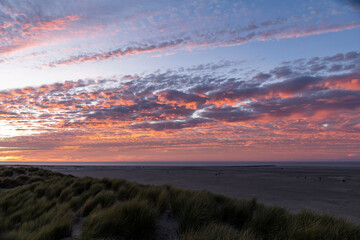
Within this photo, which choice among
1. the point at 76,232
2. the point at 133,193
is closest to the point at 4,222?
the point at 76,232

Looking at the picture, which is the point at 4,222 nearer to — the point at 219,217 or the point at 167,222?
the point at 167,222

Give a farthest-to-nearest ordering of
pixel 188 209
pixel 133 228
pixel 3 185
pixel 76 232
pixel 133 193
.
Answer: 1. pixel 3 185
2. pixel 133 193
3. pixel 188 209
4. pixel 76 232
5. pixel 133 228

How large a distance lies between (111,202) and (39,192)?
613cm

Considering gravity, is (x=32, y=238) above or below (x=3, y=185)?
above

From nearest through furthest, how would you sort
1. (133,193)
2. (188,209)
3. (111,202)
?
(188,209) → (111,202) → (133,193)

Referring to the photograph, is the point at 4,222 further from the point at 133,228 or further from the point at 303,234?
the point at 303,234

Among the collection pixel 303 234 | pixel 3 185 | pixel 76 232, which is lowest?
pixel 3 185

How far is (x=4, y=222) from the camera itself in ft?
21.7

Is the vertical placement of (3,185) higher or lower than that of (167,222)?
lower

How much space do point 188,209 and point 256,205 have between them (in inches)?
89.9

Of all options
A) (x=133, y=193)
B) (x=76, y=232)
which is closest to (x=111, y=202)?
(x=133, y=193)

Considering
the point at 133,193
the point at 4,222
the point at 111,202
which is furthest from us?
the point at 133,193

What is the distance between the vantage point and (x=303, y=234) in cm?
457

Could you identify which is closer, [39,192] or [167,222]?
[167,222]
